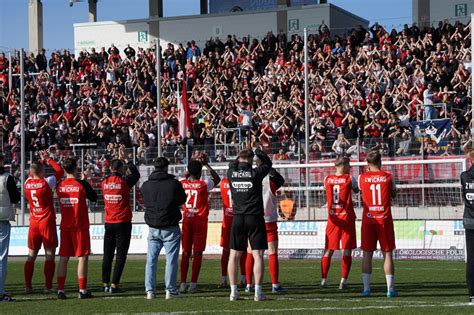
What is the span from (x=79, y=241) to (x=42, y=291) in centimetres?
207

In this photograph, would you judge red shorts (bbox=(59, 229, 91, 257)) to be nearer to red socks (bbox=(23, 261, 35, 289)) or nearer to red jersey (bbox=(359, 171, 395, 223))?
red socks (bbox=(23, 261, 35, 289))

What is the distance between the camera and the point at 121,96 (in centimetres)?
3959

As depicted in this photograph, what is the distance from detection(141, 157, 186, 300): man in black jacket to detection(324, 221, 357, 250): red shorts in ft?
9.31

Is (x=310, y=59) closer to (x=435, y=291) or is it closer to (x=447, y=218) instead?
(x=447, y=218)

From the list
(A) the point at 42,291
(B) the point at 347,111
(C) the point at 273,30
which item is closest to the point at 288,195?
(B) the point at 347,111

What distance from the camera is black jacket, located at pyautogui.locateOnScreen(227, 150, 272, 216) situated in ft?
48.7

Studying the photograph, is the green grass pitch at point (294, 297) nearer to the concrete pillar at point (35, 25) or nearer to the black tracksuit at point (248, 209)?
the black tracksuit at point (248, 209)

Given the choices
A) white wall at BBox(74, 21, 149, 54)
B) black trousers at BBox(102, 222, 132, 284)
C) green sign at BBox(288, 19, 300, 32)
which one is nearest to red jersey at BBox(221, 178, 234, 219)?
black trousers at BBox(102, 222, 132, 284)

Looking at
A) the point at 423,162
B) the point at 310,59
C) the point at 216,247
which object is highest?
the point at 310,59

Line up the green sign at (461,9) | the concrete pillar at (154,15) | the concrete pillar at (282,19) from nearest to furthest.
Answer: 1. the green sign at (461,9)
2. the concrete pillar at (282,19)
3. the concrete pillar at (154,15)

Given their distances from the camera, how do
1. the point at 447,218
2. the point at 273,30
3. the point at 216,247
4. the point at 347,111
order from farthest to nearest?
the point at 273,30, the point at 347,111, the point at 216,247, the point at 447,218

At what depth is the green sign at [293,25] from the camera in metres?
43.4

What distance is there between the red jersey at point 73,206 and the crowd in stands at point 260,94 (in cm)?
1212

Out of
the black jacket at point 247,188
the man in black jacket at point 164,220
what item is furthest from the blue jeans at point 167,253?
the black jacket at point 247,188
